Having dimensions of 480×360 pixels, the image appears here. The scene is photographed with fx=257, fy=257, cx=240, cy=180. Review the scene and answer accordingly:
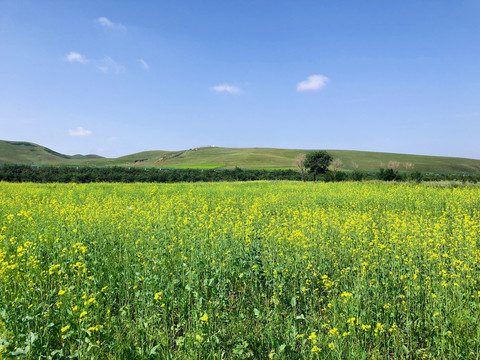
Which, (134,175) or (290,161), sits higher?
(290,161)

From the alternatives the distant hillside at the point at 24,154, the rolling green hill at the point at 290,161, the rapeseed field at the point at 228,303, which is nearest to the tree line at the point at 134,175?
the rapeseed field at the point at 228,303

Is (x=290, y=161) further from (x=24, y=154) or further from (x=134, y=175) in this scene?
(x=24, y=154)

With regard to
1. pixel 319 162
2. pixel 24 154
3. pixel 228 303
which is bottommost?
pixel 228 303

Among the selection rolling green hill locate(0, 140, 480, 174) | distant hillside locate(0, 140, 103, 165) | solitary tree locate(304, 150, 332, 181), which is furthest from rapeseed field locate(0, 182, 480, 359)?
distant hillside locate(0, 140, 103, 165)

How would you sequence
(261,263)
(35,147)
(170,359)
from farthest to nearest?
(35,147) → (261,263) → (170,359)

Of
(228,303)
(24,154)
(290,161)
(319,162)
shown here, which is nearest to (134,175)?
(319,162)

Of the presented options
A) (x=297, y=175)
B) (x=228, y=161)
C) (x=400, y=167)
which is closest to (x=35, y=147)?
(x=228, y=161)

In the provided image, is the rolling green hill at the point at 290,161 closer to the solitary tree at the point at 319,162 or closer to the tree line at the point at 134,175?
the solitary tree at the point at 319,162

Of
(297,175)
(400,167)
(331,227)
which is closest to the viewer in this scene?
(331,227)

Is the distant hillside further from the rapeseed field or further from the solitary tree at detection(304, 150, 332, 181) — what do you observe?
the rapeseed field

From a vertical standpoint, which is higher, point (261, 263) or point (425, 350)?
point (261, 263)

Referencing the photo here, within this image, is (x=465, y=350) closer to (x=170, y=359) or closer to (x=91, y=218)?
(x=170, y=359)

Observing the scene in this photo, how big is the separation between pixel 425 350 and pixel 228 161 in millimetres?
100157

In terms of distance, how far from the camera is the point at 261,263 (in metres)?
5.12
